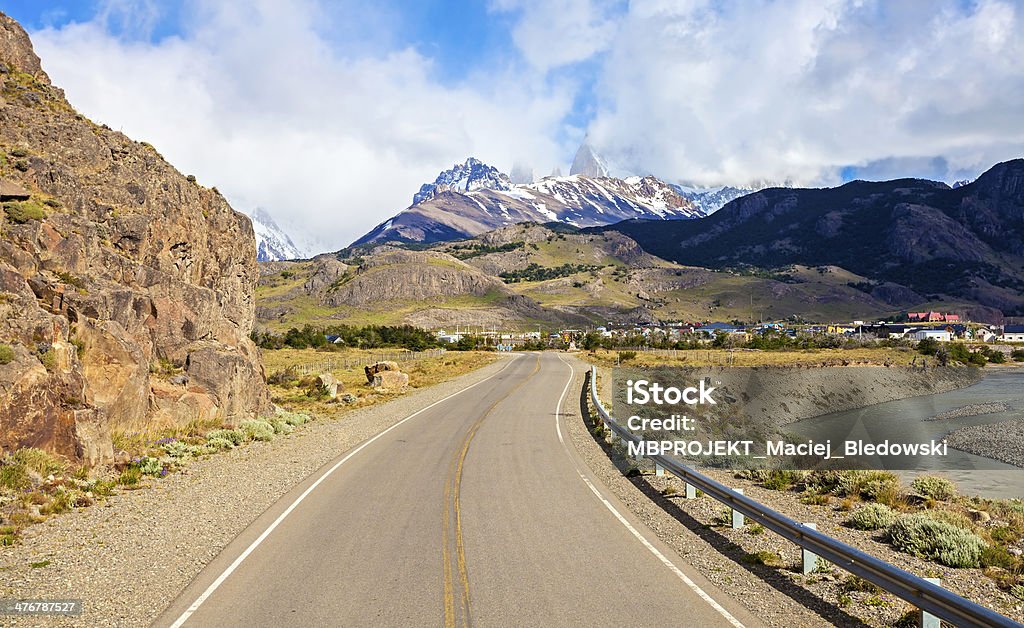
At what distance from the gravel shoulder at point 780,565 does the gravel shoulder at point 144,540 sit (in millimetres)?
7783

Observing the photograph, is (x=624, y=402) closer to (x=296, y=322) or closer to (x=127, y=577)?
(x=127, y=577)

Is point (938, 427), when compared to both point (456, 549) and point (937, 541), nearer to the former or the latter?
point (937, 541)

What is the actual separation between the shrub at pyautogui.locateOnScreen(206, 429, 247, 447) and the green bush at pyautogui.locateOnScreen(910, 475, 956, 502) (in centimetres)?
2016

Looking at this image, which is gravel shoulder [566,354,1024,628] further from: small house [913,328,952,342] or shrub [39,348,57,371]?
small house [913,328,952,342]

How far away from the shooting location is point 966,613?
6.28 metres

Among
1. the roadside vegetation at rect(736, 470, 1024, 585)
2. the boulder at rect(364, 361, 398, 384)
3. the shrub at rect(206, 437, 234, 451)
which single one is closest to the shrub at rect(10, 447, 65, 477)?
the shrub at rect(206, 437, 234, 451)

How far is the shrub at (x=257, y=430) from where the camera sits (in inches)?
910

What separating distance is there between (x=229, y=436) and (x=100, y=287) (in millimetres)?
6686

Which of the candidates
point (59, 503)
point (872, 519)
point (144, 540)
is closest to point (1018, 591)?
point (872, 519)

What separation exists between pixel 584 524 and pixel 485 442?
10.5 metres

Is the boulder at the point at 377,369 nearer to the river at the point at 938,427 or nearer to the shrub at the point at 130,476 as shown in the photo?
the river at the point at 938,427

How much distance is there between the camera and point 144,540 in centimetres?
1104

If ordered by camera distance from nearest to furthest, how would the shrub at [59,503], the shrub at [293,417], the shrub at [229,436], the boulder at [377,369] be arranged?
the shrub at [59,503] → the shrub at [229,436] → the shrub at [293,417] → the boulder at [377,369]

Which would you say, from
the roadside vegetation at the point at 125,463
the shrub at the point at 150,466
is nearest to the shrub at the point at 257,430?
the roadside vegetation at the point at 125,463
